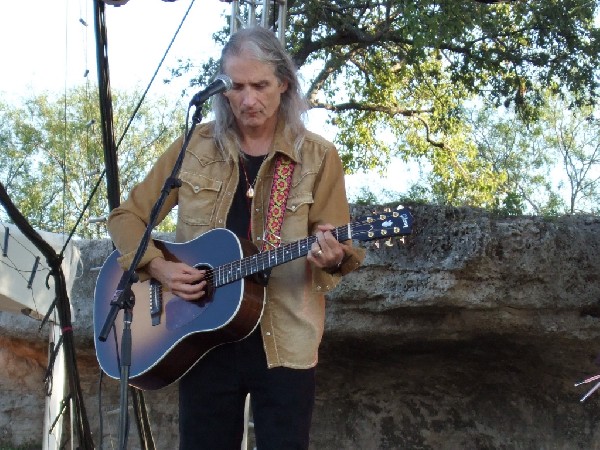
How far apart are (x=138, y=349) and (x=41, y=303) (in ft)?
5.93

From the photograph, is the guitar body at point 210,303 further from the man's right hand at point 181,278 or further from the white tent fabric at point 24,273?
the white tent fabric at point 24,273

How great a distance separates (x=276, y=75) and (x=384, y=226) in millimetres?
622

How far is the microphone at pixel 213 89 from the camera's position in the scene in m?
2.61

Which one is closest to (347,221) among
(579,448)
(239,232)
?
(239,232)

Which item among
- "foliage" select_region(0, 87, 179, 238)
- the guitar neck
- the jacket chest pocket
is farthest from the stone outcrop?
"foliage" select_region(0, 87, 179, 238)

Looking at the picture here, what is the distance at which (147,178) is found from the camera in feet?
9.87

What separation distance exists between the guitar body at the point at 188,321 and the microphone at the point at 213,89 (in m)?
0.45

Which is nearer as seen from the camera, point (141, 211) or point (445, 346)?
point (141, 211)

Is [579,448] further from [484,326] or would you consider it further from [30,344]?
[30,344]

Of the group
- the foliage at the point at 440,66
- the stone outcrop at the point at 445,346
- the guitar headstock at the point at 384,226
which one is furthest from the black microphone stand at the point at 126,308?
the foliage at the point at 440,66

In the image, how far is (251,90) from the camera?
281cm

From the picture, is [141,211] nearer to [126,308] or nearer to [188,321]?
[188,321]

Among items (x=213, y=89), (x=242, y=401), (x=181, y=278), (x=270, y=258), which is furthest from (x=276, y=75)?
(x=242, y=401)

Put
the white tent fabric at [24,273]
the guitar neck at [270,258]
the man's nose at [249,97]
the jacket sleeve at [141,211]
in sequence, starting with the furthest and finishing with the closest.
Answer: the white tent fabric at [24,273]
the jacket sleeve at [141,211]
the man's nose at [249,97]
the guitar neck at [270,258]
